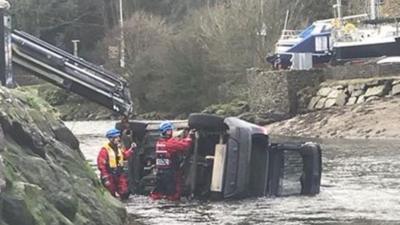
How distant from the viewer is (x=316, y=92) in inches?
1857

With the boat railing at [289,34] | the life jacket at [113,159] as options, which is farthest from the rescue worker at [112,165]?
the boat railing at [289,34]

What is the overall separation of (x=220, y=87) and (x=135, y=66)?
9.94m

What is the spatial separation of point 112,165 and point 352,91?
29.8 metres

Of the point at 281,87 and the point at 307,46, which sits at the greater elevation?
the point at 307,46

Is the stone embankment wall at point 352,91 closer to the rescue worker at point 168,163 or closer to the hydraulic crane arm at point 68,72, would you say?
the hydraulic crane arm at point 68,72

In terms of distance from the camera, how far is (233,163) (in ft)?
53.9

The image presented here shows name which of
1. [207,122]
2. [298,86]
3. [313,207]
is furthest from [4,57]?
[298,86]

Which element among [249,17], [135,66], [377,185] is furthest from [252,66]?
[377,185]

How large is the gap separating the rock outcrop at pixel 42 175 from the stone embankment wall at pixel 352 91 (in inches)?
1214

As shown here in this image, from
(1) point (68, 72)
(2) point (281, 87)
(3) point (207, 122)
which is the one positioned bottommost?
(2) point (281, 87)

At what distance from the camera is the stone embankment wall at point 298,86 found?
148 ft

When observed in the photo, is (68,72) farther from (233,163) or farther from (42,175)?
(42,175)

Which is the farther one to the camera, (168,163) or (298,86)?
(298,86)

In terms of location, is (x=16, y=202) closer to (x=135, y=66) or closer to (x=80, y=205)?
(x=80, y=205)
